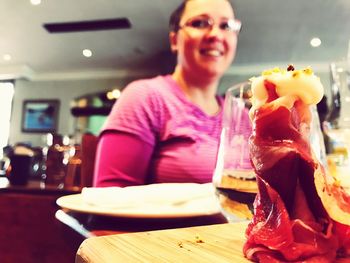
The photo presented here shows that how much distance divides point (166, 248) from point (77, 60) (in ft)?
16.4

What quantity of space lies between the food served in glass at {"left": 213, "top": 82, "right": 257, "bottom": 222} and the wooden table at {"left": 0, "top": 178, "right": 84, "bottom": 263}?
703 mm

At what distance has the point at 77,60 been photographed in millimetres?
5012

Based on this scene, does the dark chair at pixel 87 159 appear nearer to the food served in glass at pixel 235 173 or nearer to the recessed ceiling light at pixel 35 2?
the food served in glass at pixel 235 173

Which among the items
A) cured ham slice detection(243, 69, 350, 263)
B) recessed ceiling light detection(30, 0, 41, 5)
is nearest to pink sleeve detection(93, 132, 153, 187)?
cured ham slice detection(243, 69, 350, 263)

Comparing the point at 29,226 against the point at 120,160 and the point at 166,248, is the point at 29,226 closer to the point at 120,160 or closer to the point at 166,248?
the point at 120,160

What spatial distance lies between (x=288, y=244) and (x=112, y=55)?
474 centimetres

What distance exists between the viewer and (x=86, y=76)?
5.60 m

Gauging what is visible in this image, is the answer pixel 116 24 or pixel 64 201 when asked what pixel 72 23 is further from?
pixel 64 201

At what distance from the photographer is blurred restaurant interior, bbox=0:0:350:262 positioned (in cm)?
112

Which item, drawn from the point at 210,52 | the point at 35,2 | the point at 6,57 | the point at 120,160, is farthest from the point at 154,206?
the point at 6,57

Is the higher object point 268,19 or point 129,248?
point 268,19

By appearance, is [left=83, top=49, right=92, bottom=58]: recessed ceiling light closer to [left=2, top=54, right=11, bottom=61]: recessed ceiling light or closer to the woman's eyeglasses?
[left=2, top=54, right=11, bottom=61]: recessed ceiling light

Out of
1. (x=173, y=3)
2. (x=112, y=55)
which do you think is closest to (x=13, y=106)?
(x=112, y=55)

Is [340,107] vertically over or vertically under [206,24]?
under
